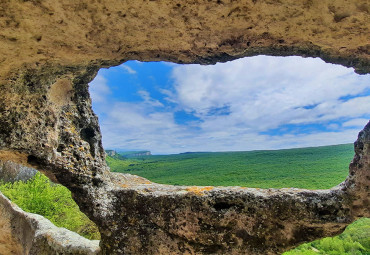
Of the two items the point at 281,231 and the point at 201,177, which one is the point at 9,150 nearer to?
the point at 281,231

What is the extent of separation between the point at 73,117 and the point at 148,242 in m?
2.78

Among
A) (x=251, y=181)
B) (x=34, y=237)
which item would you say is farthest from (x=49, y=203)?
Answer: (x=251, y=181)

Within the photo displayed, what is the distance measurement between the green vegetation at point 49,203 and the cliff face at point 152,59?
13.3m

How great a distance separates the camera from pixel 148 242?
14.9ft

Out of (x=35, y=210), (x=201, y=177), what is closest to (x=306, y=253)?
(x=201, y=177)

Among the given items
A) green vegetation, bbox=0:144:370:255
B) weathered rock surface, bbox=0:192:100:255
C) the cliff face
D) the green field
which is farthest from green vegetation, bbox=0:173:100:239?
the cliff face

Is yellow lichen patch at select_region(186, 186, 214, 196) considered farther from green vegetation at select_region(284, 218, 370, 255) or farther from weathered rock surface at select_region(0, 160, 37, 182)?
weathered rock surface at select_region(0, 160, 37, 182)

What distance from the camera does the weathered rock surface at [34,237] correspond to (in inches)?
206

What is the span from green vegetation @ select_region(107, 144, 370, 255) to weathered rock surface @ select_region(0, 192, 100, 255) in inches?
508

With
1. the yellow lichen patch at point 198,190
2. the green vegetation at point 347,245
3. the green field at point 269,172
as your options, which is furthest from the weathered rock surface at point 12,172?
the green vegetation at point 347,245

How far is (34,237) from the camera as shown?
5.93m

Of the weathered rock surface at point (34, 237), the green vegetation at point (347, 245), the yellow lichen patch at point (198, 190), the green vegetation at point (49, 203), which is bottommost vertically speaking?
the green vegetation at point (347, 245)

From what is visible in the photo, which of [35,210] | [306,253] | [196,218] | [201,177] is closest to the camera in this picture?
[196,218]

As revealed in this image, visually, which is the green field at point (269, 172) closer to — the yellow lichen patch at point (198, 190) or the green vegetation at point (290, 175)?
the green vegetation at point (290, 175)
